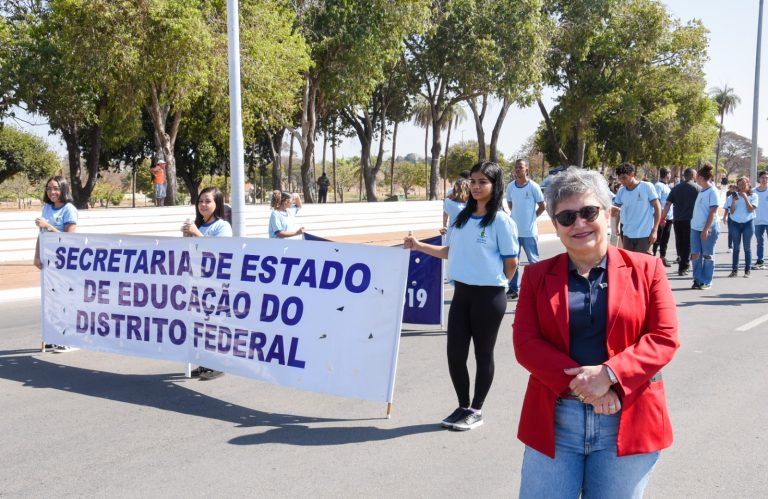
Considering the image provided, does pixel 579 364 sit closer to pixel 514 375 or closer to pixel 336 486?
pixel 336 486

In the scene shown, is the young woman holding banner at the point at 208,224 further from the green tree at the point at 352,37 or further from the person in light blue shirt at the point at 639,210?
the green tree at the point at 352,37

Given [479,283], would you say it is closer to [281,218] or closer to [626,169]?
[281,218]

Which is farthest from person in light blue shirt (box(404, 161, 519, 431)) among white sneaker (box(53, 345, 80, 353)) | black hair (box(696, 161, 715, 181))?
black hair (box(696, 161, 715, 181))

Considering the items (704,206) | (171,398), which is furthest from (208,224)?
(704,206)

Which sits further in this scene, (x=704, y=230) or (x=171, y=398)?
(x=704, y=230)

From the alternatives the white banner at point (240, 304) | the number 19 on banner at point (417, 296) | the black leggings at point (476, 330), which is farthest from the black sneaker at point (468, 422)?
the number 19 on banner at point (417, 296)

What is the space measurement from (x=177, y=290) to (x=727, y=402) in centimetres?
455

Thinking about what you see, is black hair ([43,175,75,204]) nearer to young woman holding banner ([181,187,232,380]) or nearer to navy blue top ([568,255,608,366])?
young woman holding banner ([181,187,232,380])

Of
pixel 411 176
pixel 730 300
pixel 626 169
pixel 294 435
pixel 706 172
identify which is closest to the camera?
pixel 294 435

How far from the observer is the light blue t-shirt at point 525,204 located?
983cm

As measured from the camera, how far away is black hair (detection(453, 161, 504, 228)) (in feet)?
16.4

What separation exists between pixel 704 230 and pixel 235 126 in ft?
24.5

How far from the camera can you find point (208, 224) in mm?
6566

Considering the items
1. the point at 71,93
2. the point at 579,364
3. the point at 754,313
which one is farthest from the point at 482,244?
the point at 71,93
